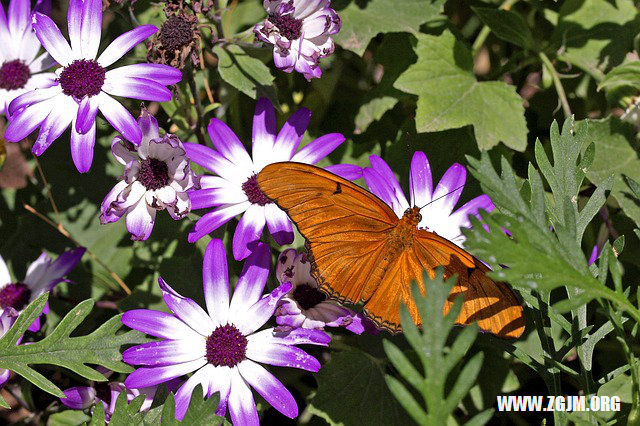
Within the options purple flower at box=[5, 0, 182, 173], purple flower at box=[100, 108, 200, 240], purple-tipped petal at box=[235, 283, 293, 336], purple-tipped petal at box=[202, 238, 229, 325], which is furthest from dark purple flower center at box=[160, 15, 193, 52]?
purple-tipped petal at box=[235, 283, 293, 336]

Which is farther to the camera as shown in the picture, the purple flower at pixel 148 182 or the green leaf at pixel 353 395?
the green leaf at pixel 353 395

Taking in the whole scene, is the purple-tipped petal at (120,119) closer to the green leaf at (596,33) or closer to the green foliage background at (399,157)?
the green foliage background at (399,157)

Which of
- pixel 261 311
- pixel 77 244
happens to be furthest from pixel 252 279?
pixel 77 244

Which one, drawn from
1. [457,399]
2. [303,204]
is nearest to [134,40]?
[303,204]

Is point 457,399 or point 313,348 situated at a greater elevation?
point 313,348

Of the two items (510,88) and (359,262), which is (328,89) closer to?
(510,88)

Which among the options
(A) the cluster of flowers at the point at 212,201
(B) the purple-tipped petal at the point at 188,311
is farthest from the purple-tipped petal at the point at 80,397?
(B) the purple-tipped petal at the point at 188,311

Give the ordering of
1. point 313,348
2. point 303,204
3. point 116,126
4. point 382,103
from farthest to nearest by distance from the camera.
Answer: point 382,103, point 313,348, point 116,126, point 303,204
